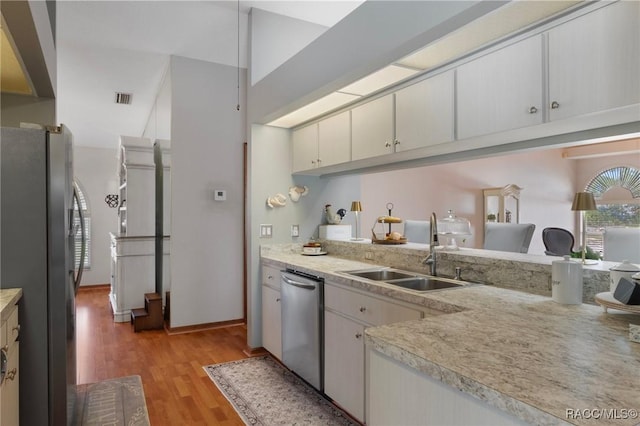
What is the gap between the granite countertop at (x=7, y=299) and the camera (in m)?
1.51

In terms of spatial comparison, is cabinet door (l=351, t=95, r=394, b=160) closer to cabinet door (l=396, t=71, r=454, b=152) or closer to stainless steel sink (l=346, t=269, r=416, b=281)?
cabinet door (l=396, t=71, r=454, b=152)

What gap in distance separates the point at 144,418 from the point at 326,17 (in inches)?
143

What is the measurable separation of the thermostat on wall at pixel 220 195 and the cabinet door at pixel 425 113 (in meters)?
2.66

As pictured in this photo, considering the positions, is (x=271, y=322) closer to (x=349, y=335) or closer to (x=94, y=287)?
(x=349, y=335)

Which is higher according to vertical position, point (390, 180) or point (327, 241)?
point (390, 180)

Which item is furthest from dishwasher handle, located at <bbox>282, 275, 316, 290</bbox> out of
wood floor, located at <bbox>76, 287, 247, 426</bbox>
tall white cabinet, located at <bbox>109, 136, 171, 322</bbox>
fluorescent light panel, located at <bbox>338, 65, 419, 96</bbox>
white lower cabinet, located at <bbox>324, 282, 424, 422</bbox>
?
tall white cabinet, located at <bbox>109, 136, 171, 322</bbox>

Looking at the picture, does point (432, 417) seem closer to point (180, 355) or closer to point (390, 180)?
point (180, 355)

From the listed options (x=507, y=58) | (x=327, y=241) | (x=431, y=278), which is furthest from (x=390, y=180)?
(x=507, y=58)

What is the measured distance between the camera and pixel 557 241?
3.68 m

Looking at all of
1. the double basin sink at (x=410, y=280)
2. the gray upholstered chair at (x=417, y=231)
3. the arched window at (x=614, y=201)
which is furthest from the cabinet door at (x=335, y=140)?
the arched window at (x=614, y=201)

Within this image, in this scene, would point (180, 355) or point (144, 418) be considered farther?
point (180, 355)

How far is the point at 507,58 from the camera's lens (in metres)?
1.78

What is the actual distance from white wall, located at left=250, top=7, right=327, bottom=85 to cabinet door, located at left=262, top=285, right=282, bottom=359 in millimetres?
2013

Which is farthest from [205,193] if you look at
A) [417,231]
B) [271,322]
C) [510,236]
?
[510,236]
